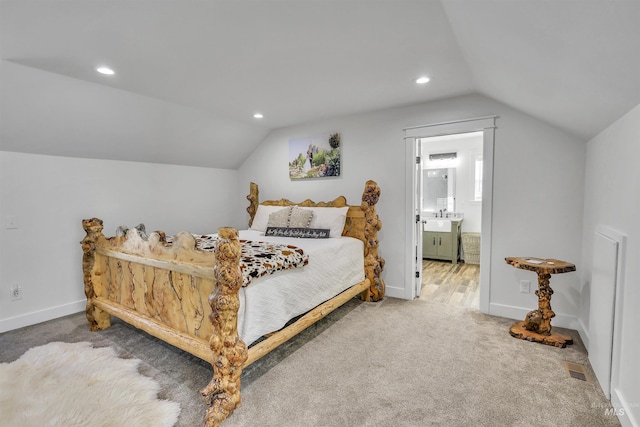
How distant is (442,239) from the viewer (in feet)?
17.6

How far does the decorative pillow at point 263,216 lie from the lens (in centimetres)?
397

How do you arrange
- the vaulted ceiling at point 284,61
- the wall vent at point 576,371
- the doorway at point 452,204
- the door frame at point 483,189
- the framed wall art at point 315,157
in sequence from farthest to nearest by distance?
1. the doorway at point 452,204
2. the framed wall art at point 315,157
3. the door frame at point 483,189
4. the wall vent at point 576,371
5. the vaulted ceiling at point 284,61

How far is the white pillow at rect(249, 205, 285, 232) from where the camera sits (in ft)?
13.0

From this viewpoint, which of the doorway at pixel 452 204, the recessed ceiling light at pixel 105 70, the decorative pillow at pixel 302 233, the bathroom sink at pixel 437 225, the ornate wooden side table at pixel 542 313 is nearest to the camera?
the recessed ceiling light at pixel 105 70

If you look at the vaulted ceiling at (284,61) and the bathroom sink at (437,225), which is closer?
the vaulted ceiling at (284,61)

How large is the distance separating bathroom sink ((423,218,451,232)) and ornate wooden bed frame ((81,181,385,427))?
96.0 inches

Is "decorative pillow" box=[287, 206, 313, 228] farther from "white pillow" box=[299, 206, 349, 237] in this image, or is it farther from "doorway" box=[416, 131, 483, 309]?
"doorway" box=[416, 131, 483, 309]

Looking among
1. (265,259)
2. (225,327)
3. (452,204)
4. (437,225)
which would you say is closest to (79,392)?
(225,327)

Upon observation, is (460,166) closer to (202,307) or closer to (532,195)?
(532,195)

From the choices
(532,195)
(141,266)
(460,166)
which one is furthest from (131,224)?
(460,166)

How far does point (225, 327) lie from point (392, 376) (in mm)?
1178

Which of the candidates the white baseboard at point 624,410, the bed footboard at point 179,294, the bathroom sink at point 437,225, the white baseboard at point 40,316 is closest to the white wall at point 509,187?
the white baseboard at point 624,410

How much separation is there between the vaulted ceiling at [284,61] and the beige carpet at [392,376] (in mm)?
1683

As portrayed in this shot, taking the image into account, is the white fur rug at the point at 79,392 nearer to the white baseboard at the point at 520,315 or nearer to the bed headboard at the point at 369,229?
the bed headboard at the point at 369,229
